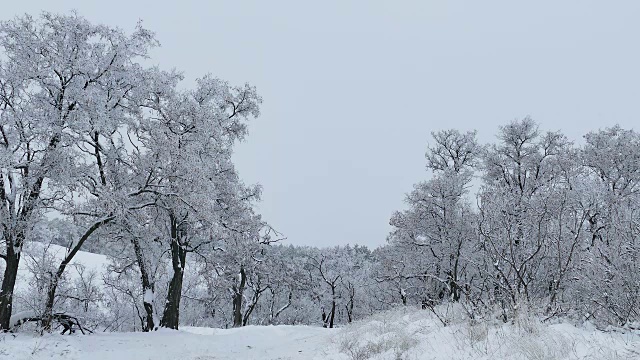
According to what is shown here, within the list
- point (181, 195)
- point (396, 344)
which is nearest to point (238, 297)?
point (181, 195)

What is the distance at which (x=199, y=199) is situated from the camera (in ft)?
45.9

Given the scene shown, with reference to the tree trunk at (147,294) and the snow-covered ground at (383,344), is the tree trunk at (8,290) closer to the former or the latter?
the snow-covered ground at (383,344)

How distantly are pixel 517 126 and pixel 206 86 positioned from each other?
17.2 m

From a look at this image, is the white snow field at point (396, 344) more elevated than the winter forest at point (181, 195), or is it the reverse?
the winter forest at point (181, 195)

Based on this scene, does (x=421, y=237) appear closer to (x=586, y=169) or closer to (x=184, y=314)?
(x=586, y=169)

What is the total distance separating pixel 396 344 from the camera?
26.3 ft

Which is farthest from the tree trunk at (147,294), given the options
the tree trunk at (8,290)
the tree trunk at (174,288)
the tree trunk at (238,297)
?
the tree trunk at (238,297)

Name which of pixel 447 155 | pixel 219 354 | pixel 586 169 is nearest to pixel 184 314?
pixel 447 155

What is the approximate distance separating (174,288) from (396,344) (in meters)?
12.7

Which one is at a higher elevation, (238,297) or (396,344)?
(238,297)

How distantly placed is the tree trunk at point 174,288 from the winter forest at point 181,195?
2.3 inches

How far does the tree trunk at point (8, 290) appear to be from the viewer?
38.5 feet

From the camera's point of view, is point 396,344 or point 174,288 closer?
point 396,344

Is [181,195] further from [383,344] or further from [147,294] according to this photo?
[383,344]
